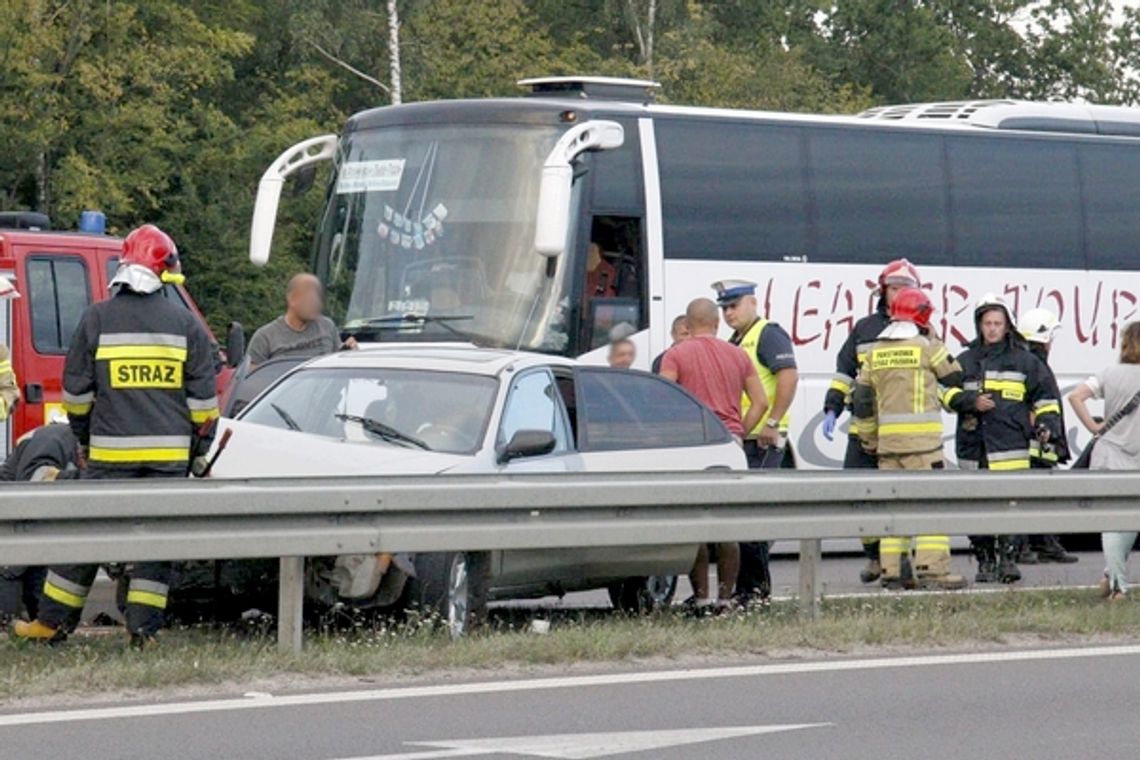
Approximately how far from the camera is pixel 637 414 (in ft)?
41.5

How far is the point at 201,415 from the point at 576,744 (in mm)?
3093

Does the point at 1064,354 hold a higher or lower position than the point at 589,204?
lower

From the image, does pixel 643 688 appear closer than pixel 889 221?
Yes

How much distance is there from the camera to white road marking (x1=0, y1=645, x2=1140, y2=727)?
8516mm

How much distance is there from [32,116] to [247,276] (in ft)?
19.0

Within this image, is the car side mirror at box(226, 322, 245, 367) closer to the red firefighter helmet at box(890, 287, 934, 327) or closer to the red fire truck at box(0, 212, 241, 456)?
the red fire truck at box(0, 212, 241, 456)

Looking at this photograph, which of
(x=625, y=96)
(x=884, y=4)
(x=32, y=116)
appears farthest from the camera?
(x=884, y=4)

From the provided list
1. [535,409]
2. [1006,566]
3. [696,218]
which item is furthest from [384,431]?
[696,218]

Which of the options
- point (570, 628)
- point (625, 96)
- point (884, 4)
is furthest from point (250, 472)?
point (884, 4)

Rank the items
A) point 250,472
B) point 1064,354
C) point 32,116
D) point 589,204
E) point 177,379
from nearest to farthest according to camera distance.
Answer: point 177,379, point 250,472, point 589,204, point 1064,354, point 32,116

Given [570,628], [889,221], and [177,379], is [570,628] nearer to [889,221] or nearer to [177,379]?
[177,379]

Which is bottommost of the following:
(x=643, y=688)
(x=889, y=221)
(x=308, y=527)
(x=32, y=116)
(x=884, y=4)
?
(x=643, y=688)

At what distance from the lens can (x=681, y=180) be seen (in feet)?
60.8

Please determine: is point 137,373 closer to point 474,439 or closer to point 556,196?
point 474,439
